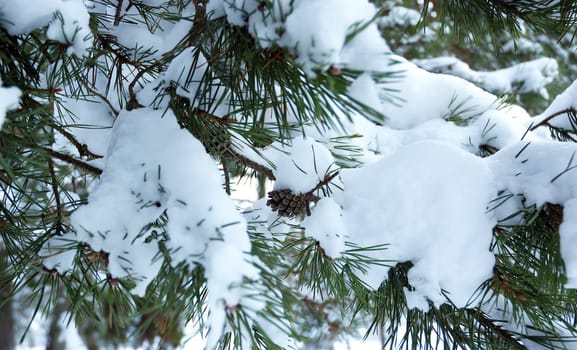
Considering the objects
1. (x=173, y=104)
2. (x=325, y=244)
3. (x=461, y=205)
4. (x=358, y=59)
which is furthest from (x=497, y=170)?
(x=173, y=104)

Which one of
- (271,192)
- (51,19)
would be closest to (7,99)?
(51,19)

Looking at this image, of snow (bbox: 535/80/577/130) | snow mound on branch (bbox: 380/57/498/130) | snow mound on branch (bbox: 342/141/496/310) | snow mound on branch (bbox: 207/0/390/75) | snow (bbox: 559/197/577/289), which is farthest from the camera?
snow mound on branch (bbox: 380/57/498/130)

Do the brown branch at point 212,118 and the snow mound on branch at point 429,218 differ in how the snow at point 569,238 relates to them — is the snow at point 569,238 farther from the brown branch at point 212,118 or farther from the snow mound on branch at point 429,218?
the brown branch at point 212,118

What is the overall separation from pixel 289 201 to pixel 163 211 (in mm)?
264

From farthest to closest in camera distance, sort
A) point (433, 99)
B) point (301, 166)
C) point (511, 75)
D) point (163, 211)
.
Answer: point (511, 75)
point (433, 99)
point (301, 166)
point (163, 211)

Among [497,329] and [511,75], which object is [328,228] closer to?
[497,329]

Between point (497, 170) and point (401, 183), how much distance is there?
0.17 metres

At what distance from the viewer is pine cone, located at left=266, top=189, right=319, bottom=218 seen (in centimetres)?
85

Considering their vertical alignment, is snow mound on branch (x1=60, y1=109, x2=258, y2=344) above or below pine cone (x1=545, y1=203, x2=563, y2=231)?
below

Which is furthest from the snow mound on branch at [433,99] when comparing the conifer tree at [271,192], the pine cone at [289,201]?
the pine cone at [289,201]

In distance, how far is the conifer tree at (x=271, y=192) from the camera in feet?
1.80

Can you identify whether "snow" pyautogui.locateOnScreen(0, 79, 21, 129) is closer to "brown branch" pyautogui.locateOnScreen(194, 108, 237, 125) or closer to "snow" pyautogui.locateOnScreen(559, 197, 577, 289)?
"brown branch" pyautogui.locateOnScreen(194, 108, 237, 125)

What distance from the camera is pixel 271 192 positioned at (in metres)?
0.86

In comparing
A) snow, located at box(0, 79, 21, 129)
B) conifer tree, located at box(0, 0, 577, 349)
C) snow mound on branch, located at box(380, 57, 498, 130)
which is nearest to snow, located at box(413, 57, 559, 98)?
snow mound on branch, located at box(380, 57, 498, 130)
